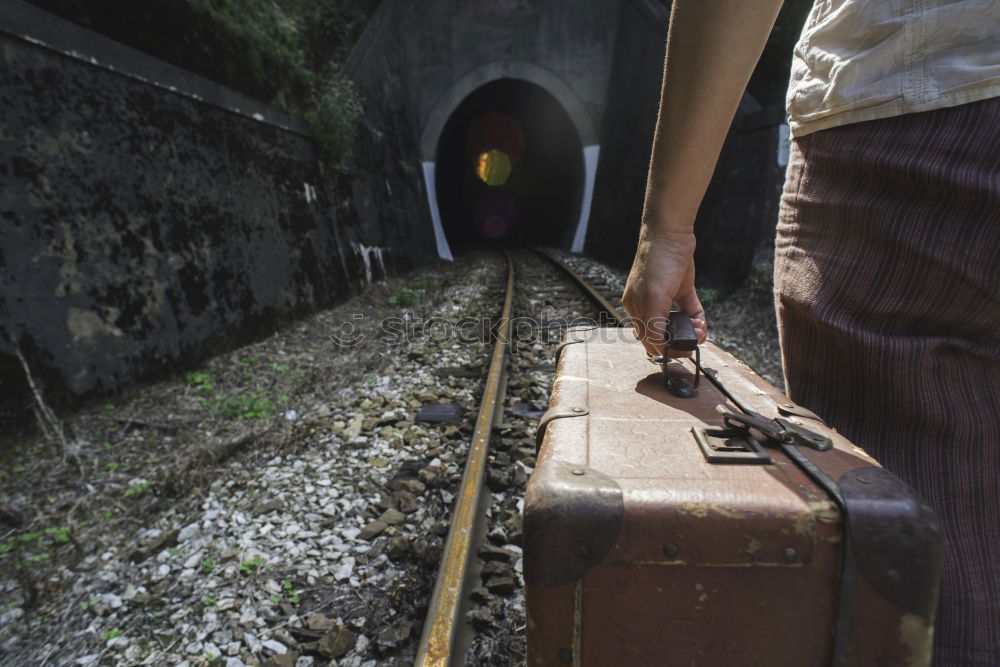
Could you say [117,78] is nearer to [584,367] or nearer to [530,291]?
[584,367]

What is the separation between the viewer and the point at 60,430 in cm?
258

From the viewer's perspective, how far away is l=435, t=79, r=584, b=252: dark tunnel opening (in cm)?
1594

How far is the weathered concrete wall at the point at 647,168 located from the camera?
618cm

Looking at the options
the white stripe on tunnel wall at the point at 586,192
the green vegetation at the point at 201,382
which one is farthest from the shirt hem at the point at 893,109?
the white stripe on tunnel wall at the point at 586,192

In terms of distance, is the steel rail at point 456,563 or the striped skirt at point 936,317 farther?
the steel rail at point 456,563

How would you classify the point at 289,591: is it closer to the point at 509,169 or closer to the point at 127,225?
the point at 127,225

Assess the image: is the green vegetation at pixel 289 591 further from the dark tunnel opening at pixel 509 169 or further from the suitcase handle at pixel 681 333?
the dark tunnel opening at pixel 509 169

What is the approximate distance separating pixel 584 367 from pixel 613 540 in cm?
78

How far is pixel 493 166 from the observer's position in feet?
94.8

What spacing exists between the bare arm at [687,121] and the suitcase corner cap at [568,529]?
50 centimetres

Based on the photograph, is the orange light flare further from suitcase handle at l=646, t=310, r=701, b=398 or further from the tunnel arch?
suitcase handle at l=646, t=310, r=701, b=398

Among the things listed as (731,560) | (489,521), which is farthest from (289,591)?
(731,560)

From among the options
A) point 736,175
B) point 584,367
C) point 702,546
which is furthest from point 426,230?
point 702,546

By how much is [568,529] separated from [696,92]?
895mm
